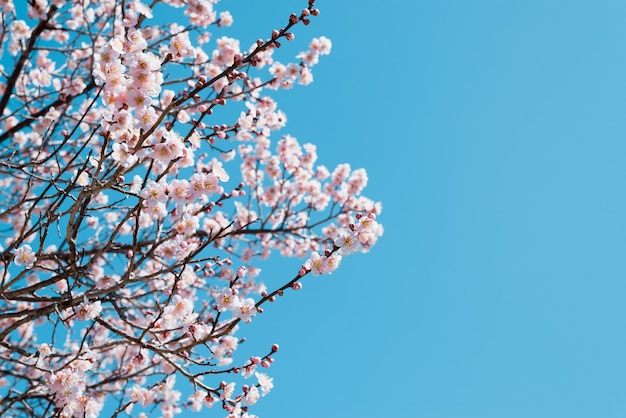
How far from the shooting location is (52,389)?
350cm

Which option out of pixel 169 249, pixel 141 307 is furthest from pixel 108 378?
pixel 169 249

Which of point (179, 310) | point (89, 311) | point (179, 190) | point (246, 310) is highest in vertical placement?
point (179, 190)

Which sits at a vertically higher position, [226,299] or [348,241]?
[348,241]

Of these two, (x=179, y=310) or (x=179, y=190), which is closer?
(x=179, y=190)

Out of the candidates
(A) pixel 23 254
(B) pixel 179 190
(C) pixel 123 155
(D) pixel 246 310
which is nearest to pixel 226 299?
(D) pixel 246 310

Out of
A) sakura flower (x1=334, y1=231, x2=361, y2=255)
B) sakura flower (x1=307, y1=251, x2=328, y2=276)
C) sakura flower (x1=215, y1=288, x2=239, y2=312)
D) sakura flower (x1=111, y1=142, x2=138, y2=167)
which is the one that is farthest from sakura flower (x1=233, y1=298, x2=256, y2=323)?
sakura flower (x1=111, y1=142, x2=138, y2=167)

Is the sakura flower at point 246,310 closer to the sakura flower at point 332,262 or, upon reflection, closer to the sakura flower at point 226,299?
the sakura flower at point 226,299

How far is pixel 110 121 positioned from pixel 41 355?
5.37 feet

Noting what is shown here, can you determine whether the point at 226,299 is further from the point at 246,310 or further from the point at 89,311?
the point at 89,311

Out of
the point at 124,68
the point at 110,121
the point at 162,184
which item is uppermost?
the point at 124,68

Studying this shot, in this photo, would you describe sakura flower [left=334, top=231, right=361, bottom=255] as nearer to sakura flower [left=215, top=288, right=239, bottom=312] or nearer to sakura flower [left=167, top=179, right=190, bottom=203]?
sakura flower [left=215, top=288, right=239, bottom=312]

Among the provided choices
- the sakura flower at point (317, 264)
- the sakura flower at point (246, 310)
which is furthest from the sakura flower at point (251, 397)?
the sakura flower at point (317, 264)

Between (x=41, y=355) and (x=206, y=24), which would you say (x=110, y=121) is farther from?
(x=206, y=24)

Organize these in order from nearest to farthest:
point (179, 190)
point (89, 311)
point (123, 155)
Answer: point (123, 155) → point (179, 190) → point (89, 311)
